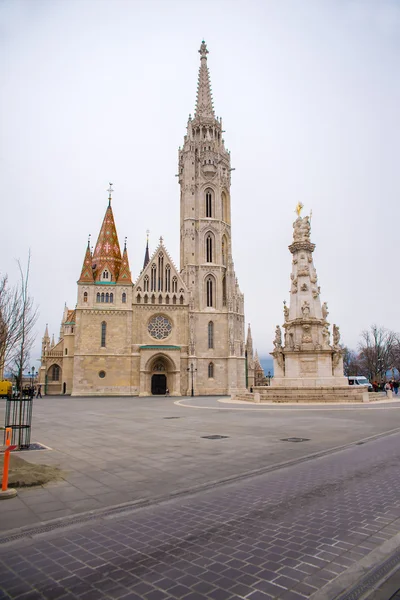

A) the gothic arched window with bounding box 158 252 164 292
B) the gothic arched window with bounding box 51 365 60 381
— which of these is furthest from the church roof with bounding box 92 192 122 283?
the gothic arched window with bounding box 51 365 60 381

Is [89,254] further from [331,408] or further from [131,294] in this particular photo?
[331,408]

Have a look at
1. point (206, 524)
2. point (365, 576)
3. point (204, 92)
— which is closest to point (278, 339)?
point (206, 524)

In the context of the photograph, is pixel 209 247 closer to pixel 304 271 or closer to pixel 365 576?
pixel 304 271

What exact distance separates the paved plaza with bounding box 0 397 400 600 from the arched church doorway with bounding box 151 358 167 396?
3890 centimetres

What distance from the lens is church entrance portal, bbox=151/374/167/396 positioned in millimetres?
48938

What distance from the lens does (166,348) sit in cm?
4772

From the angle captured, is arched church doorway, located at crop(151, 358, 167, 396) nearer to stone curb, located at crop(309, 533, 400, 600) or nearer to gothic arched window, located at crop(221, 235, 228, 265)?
gothic arched window, located at crop(221, 235, 228, 265)

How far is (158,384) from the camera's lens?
4928 cm

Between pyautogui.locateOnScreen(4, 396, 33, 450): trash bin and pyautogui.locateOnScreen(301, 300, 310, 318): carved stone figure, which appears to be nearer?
pyautogui.locateOnScreen(4, 396, 33, 450): trash bin

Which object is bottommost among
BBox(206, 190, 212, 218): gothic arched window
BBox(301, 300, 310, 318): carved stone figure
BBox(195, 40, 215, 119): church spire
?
BBox(301, 300, 310, 318): carved stone figure

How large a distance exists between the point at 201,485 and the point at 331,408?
16.8 meters

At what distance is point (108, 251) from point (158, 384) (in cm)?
1745

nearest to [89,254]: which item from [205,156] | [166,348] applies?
[166,348]

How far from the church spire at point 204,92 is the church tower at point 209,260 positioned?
0.77 ft
